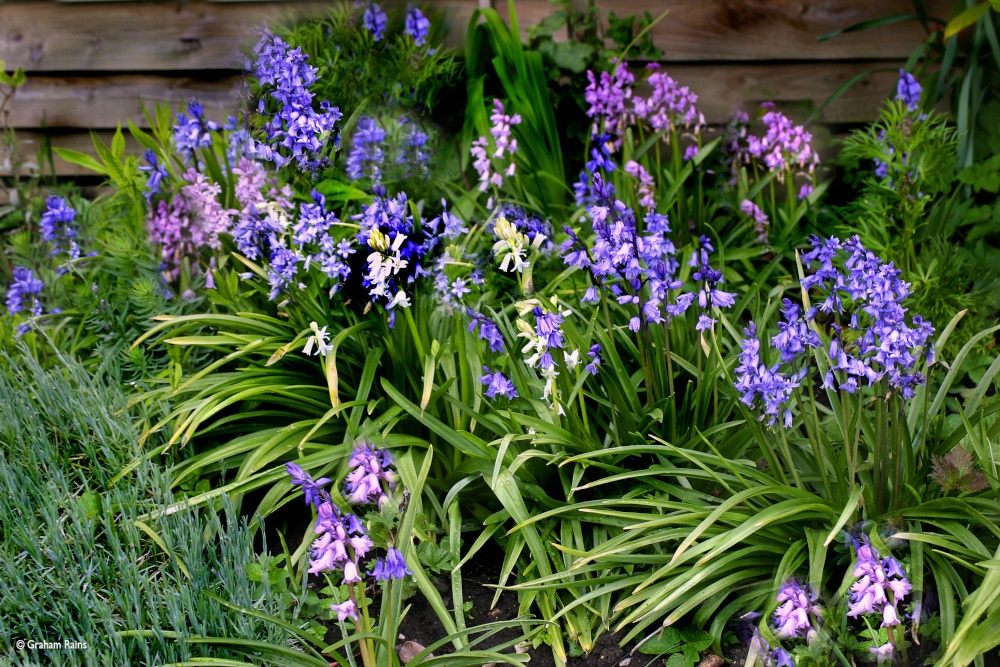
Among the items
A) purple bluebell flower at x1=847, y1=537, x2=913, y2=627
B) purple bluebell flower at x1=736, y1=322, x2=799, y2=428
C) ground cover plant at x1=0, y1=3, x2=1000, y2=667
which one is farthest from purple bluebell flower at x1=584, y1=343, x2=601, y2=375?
purple bluebell flower at x1=847, y1=537, x2=913, y2=627

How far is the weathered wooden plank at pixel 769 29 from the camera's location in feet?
12.5

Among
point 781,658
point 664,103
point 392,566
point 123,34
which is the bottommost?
point 781,658

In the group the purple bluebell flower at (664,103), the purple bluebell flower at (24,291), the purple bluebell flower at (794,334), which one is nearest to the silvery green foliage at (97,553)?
the purple bluebell flower at (24,291)

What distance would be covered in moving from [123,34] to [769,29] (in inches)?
129

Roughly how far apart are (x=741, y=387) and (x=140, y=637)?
4.71 ft

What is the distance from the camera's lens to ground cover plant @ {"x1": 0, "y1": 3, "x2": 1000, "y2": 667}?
183 cm

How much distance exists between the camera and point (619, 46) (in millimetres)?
3748

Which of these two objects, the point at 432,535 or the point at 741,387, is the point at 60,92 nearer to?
the point at 432,535

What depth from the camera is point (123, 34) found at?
419cm

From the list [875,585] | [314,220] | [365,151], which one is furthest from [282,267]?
[875,585]

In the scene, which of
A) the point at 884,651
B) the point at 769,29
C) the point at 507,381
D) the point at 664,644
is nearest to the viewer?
the point at 884,651

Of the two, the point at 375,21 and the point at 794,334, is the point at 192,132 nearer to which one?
the point at 375,21

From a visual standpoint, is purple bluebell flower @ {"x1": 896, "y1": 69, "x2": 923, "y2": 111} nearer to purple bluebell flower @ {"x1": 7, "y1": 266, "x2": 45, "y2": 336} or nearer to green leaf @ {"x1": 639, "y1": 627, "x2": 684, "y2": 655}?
green leaf @ {"x1": 639, "y1": 627, "x2": 684, "y2": 655}

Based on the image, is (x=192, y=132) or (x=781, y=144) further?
(x=781, y=144)
